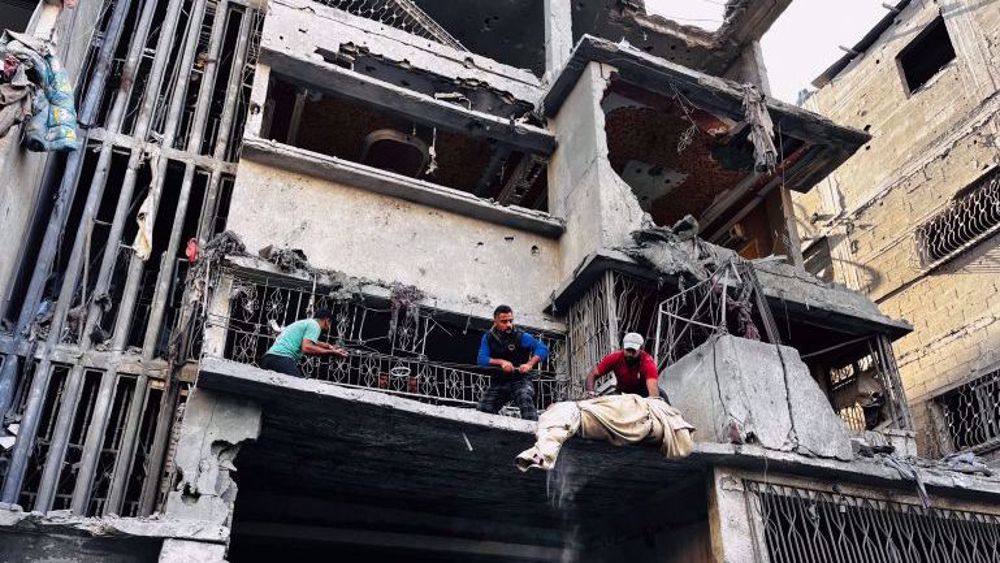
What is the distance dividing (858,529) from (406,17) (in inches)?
389

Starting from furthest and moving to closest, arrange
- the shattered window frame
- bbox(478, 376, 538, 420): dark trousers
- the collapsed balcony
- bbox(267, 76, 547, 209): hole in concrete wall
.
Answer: the shattered window frame < bbox(267, 76, 547, 209): hole in concrete wall < the collapsed balcony < bbox(478, 376, 538, 420): dark trousers

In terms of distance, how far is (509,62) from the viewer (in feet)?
54.3

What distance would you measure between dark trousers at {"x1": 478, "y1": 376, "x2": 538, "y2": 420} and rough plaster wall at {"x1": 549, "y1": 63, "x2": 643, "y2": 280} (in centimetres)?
267

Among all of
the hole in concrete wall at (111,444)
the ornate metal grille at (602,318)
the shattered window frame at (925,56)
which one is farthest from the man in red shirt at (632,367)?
the shattered window frame at (925,56)

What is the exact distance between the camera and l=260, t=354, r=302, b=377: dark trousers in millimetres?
7086

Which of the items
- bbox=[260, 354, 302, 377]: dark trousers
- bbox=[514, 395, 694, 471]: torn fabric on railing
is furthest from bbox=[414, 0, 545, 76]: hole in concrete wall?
bbox=[514, 395, 694, 471]: torn fabric on railing

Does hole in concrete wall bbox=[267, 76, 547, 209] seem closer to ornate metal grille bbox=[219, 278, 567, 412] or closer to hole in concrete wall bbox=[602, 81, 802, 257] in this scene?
hole in concrete wall bbox=[602, 81, 802, 257]

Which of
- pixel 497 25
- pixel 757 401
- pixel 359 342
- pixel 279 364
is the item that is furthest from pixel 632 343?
pixel 497 25

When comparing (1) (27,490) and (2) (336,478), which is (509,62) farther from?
(1) (27,490)

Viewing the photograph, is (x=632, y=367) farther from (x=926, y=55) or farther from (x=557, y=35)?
(x=926, y=55)

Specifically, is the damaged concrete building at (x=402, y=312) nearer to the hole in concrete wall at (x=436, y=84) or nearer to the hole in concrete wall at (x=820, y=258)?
the hole in concrete wall at (x=436, y=84)

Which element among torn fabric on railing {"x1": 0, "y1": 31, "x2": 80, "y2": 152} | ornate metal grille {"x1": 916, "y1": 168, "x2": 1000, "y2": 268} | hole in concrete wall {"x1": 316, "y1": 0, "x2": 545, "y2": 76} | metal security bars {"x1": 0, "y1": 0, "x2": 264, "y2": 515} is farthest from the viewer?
hole in concrete wall {"x1": 316, "y1": 0, "x2": 545, "y2": 76}

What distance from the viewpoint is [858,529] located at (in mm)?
7980

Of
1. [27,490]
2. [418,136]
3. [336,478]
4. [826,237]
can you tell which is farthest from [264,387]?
[826,237]
